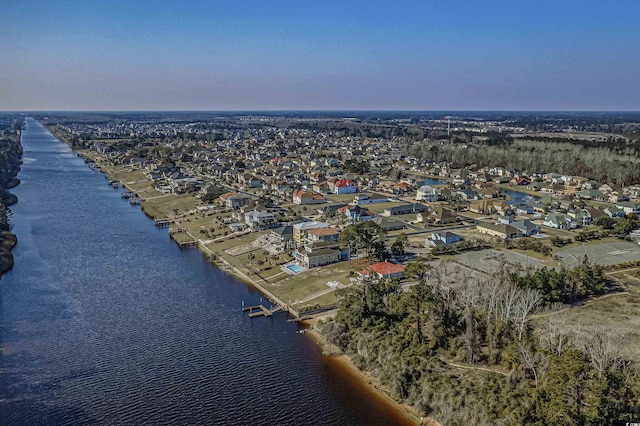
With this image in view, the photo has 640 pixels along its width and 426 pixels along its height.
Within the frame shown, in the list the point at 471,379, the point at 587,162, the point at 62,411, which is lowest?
the point at 62,411

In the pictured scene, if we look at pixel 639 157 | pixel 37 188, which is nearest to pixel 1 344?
pixel 37 188

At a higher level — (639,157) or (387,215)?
(639,157)

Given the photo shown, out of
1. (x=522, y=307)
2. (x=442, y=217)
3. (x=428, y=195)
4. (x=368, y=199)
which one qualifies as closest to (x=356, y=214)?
(x=442, y=217)

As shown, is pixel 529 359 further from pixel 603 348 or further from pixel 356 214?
pixel 356 214

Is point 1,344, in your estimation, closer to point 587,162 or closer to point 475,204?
point 475,204

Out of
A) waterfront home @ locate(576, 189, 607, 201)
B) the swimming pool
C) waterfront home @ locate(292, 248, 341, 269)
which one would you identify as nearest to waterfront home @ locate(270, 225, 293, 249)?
waterfront home @ locate(292, 248, 341, 269)

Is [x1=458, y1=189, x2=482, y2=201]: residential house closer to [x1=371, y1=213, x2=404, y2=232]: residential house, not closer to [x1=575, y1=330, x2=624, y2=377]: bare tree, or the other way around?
[x1=371, y1=213, x2=404, y2=232]: residential house
